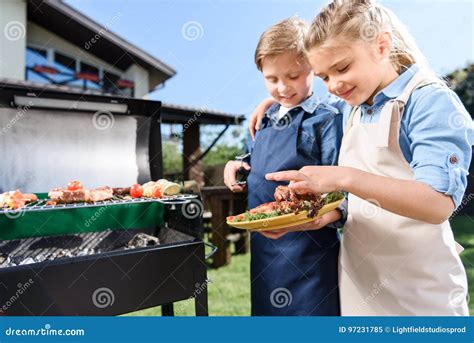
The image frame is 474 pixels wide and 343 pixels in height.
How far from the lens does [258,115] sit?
1.83 meters

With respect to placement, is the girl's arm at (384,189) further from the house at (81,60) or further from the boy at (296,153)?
the house at (81,60)

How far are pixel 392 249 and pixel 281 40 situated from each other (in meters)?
0.86

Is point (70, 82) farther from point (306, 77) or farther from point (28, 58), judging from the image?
point (306, 77)

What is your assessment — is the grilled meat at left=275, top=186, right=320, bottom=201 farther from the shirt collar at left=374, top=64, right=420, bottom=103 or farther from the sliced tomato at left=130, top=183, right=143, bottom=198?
the sliced tomato at left=130, top=183, right=143, bottom=198

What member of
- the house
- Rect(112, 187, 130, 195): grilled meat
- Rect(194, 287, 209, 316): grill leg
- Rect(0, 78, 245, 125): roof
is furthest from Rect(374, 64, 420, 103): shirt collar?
Rect(0, 78, 245, 125): roof

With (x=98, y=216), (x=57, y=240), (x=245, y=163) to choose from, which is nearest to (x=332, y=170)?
(x=245, y=163)

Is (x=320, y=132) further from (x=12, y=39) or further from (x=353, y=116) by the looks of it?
(x=12, y=39)

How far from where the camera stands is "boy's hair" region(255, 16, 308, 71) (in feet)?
5.19

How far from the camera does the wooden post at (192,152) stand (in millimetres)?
5270

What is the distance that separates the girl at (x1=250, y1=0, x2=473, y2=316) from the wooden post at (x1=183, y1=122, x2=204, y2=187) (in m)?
3.92

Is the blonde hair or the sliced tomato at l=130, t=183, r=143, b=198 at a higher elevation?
the blonde hair

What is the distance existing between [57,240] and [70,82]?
4.70 m

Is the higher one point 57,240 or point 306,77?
point 306,77

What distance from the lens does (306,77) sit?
1648mm
